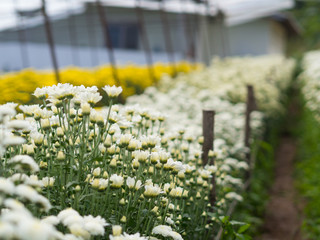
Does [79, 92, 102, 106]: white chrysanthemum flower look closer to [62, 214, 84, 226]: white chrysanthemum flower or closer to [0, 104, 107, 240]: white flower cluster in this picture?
[0, 104, 107, 240]: white flower cluster

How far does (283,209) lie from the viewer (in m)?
5.25

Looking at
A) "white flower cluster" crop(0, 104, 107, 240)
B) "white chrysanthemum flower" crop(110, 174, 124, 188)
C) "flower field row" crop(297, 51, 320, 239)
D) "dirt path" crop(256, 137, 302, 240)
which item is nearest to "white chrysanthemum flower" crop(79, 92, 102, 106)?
"white chrysanthemum flower" crop(110, 174, 124, 188)

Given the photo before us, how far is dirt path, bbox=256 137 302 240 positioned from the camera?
14.6ft

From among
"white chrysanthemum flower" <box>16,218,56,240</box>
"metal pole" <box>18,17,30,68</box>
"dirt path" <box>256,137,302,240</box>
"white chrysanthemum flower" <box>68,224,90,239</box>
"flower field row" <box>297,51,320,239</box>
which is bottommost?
"dirt path" <box>256,137,302,240</box>

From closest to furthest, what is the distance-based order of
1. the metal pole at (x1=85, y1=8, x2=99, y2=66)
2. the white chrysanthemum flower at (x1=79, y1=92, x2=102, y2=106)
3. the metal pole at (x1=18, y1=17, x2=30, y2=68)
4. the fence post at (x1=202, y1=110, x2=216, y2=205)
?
the white chrysanthemum flower at (x1=79, y1=92, x2=102, y2=106)
the fence post at (x1=202, y1=110, x2=216, y2=205)
the metal pole at (x1=18, y1=17, x2=30, y2=68)
the metal pole at (x1=85, y1=8, x2=99, y2=66)

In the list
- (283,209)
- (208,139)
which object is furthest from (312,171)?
(208,139)

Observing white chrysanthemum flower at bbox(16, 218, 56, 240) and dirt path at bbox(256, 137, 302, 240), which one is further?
dirt path at bbox(256, 137, 302, 240)

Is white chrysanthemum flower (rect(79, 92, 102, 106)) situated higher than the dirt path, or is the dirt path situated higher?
white chrysanthemum flower (rect(79, 92, 102, 106))

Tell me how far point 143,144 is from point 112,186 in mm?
248

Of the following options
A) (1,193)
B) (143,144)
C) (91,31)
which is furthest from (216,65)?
(1,193)

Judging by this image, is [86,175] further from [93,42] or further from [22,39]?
[93,42]

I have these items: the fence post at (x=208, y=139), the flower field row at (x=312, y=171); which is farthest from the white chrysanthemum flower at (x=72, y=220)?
the flower field row at (x=312, y=171)

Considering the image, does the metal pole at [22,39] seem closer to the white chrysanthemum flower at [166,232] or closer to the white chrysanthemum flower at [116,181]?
the white chrysanthemum flower at [116,181]

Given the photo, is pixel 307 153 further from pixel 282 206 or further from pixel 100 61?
pixel 100 61
